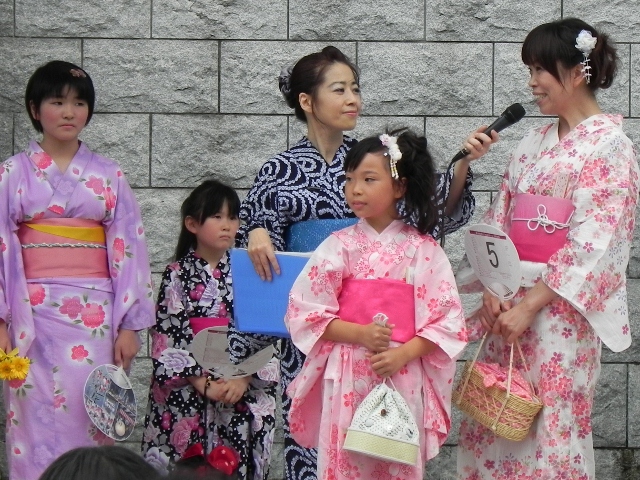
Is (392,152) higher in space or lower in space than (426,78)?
lower

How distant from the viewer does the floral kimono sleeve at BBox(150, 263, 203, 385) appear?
4574 mm

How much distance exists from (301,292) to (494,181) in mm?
2094

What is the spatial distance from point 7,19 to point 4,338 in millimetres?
1823

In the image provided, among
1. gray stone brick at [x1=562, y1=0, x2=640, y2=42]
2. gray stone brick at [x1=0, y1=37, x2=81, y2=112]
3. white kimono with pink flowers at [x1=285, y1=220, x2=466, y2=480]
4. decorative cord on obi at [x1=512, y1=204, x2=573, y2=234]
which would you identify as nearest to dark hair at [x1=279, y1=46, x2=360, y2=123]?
white kimono with pink flowers at [x1=285, y1=220, x2=466, y2=480]

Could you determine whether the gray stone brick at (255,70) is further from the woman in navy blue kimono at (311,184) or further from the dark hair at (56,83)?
the woman in navy blue kimono at (311,184)

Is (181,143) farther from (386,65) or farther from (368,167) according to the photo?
(368,167)

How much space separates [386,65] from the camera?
556 cm

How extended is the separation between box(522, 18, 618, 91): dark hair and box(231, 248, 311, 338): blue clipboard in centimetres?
101

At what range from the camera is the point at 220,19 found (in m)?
5.56

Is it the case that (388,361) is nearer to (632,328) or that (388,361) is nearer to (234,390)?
(234,390)

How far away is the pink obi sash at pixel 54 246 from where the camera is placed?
14.3 feet

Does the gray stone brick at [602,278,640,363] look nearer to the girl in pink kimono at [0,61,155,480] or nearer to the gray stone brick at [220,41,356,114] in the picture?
the gray stone brick at [220,41,356,114]

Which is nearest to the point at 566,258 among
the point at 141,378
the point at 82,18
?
the point at 141,378

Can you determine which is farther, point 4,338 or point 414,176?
point 4,338
